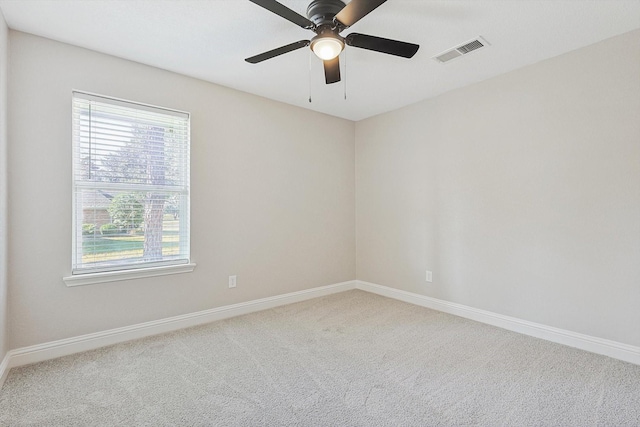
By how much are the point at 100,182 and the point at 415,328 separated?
318 cm

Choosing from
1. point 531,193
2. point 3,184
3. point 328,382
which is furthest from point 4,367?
point 531,193

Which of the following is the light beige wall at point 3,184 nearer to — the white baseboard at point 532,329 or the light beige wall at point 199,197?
the light beige wall at point 199,197

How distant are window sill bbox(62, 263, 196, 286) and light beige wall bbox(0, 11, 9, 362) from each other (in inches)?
14.9

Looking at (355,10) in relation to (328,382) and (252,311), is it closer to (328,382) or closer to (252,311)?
(328,382)

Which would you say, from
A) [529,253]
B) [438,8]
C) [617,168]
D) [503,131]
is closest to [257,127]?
[438,8]

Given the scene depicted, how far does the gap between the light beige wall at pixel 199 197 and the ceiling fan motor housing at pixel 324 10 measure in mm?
1763

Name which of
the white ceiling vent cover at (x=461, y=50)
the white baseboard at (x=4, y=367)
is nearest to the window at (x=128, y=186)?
the white baseboard at (x=4, y=367)

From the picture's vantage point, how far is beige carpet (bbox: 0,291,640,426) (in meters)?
1.77

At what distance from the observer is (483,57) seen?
2734 millimetres

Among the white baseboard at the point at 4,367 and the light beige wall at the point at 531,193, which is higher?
the light beige wall at the point at 531,193

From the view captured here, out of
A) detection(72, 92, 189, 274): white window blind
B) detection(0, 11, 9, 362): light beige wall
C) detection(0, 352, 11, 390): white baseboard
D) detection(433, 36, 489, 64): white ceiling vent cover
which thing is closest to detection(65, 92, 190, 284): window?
detection(72, 92, 189, 274): white window blind

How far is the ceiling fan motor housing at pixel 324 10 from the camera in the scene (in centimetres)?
188

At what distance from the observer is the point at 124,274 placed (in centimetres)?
275

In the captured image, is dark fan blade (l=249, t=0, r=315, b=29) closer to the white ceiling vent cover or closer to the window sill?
the white ceiling vent cover
